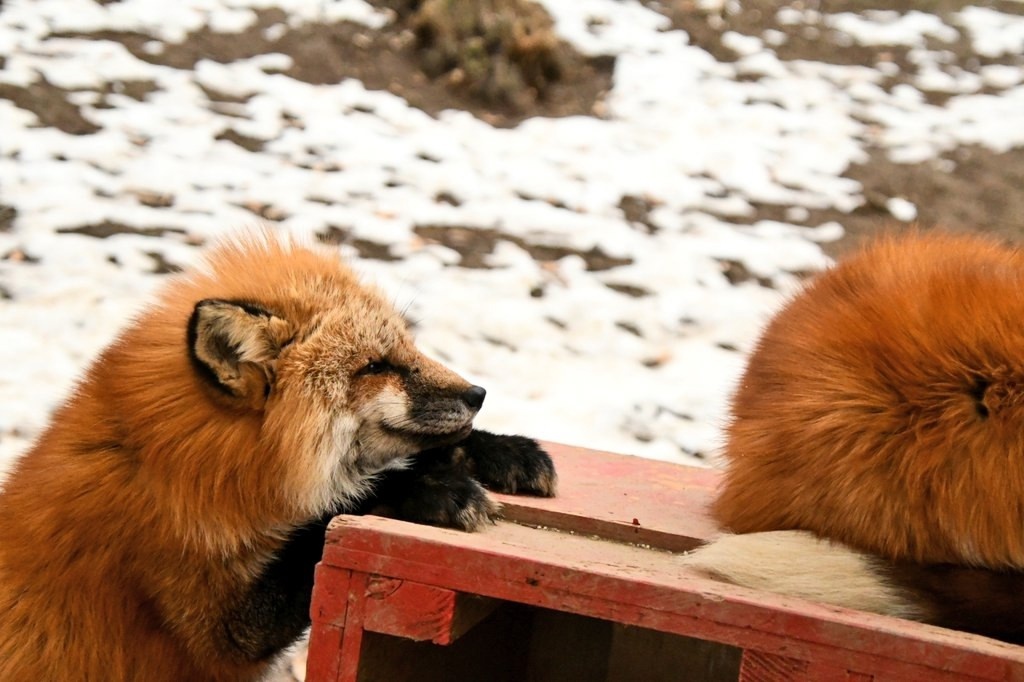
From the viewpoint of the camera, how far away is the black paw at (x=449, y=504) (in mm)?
1834

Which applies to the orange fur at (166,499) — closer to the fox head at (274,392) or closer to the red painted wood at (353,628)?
the fox head at (274,392)

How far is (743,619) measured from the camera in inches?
56.3

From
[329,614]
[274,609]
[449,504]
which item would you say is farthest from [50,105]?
[329,614]

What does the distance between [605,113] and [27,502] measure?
547 cm

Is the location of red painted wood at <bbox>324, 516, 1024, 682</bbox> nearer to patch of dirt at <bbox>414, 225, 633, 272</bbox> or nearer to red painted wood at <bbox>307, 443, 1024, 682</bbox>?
red painted wood at <bbox>307, 443, 1024, 682</bbox>

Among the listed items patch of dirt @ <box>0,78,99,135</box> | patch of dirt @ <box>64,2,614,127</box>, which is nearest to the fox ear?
patch of dirt @ <box>0,78,99,135</box>

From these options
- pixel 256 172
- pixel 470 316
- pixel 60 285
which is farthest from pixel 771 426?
pixel 256 172

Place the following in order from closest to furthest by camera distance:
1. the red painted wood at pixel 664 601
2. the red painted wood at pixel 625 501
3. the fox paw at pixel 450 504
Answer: the red painted wood at pixel 664 601, the fox paw at pixel 450 504, the red painted wood at pixel 625 501

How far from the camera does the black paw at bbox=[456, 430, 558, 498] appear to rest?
86.1 inches

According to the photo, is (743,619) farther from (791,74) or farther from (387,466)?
(791,74)

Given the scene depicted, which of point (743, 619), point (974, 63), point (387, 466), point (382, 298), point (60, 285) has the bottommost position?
point (60, 285)

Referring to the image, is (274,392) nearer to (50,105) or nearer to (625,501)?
(625,501)

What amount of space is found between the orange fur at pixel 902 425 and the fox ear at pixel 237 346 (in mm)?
923

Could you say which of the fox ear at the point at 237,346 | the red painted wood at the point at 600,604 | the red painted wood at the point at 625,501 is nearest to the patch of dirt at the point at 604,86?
the red painted wood at the point at 625,501
